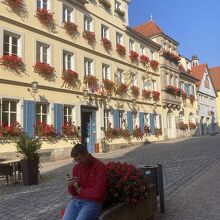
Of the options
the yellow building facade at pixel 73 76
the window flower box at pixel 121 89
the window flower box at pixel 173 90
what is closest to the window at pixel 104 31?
the yellow building facade at pixel 73 76

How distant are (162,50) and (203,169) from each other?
21961mm

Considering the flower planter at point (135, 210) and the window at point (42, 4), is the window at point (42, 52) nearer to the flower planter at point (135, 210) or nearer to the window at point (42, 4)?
the window at point (42, 4)

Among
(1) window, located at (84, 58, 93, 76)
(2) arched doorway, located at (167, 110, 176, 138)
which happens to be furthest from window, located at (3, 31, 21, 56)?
(2) arched doorway, located at (167, 110, 176, 138)

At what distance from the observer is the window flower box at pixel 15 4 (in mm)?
15915

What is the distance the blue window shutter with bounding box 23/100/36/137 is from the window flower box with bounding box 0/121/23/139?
466 millimetres

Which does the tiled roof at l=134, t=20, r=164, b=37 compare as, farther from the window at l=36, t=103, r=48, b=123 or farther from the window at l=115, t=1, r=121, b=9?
the window at l=36, t=103, r=48, b=123

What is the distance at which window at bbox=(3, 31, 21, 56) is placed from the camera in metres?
15.8

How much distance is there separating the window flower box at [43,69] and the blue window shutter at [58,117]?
5.30 ft

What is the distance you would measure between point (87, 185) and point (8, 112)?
11.6m

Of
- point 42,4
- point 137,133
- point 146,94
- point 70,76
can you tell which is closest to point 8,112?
point 70,76

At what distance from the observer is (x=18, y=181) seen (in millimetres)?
10859

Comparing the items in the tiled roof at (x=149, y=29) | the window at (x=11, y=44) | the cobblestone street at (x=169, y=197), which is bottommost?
the cobblestone street at (x=169, y=197)

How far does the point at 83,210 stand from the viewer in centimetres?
443

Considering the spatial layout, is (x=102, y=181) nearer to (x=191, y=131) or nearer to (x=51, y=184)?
(x=51, y=184)
